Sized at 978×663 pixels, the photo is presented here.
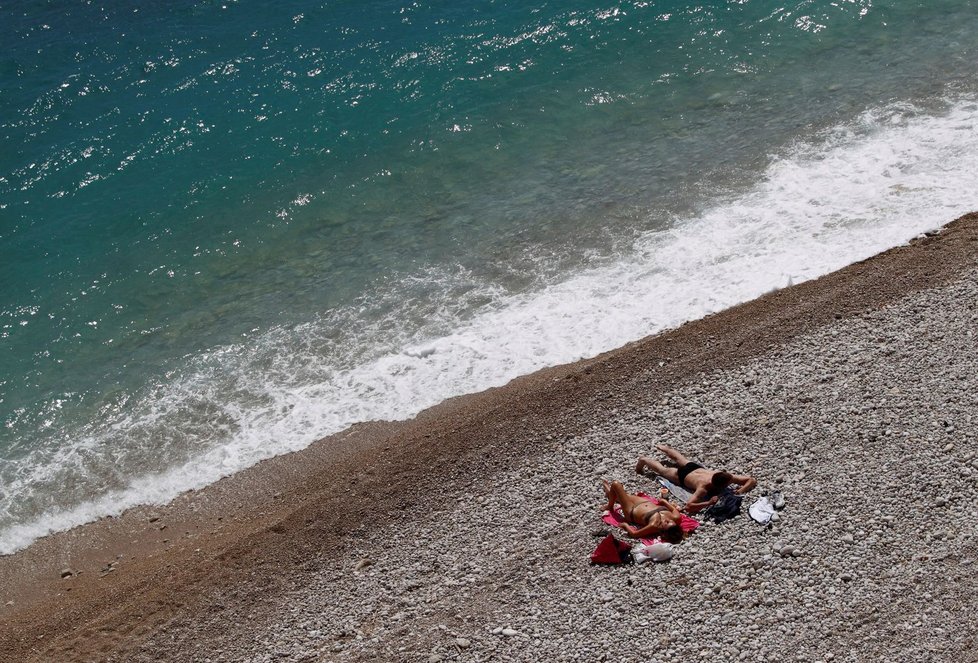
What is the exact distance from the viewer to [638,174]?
70.7ft

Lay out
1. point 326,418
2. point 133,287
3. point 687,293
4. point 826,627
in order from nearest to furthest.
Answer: point 826,627 < point 326,418 < point 687,293 < point 133,287

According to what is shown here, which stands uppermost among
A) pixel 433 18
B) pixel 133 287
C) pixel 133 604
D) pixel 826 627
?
pixel 433 18

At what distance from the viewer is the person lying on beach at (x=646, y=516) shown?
11.9m

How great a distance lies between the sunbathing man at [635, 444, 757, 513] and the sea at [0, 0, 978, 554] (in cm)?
446

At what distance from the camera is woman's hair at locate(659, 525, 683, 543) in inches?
468

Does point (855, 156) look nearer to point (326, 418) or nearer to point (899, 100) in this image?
point (899, 100)

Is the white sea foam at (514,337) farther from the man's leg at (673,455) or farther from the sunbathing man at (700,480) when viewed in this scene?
the sunbathing man at (700,480)

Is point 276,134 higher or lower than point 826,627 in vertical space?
higher

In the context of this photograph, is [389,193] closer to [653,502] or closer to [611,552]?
[653,502]

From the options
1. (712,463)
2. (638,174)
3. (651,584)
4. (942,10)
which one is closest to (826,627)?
(651,584)

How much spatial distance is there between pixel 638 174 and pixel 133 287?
11.7 m

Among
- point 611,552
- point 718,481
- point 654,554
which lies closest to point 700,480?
point 718,481

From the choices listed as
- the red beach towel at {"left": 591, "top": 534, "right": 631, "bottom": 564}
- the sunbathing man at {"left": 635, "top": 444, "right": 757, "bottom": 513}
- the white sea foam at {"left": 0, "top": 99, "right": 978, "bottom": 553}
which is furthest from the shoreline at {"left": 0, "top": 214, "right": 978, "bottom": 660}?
the red beach towel at {"left": 591, "top": 534, "right": 631, "bottom": 564}

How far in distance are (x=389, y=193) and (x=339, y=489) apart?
9.84m
